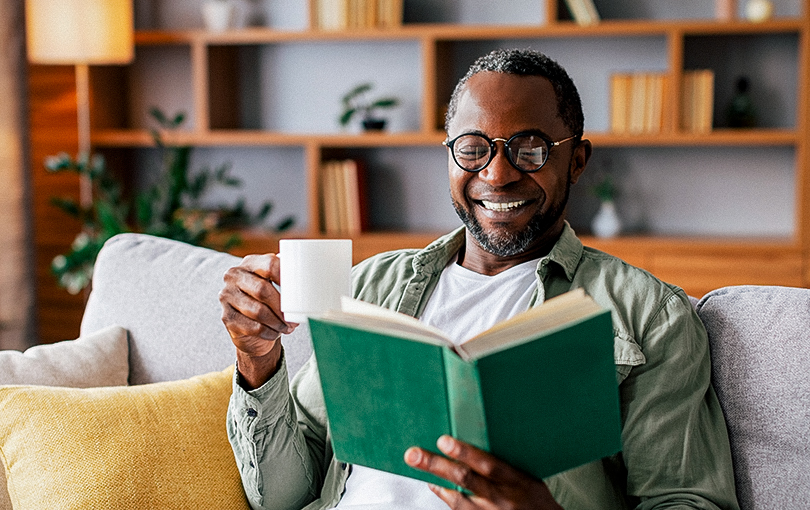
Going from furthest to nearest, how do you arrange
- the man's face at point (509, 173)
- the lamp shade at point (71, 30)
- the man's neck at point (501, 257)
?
the lamp shade at point (71, 30)
the man's neck at point (501, 257)
the man's face at point (509, 173)

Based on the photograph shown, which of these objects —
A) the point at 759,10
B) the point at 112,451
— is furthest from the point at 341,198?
the point at 112,451

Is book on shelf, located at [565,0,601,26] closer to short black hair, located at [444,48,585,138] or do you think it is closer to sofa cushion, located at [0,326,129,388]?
short black hair, located at [444,48,585,138]

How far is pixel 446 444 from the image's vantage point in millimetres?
937

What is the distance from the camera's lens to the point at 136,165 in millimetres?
3988

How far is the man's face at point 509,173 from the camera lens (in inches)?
54.6

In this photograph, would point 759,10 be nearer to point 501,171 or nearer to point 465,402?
point 501,171

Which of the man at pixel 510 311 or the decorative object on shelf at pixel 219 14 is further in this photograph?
the decorative object on shelf at pixel 219 14

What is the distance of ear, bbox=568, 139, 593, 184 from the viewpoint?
4.87ft

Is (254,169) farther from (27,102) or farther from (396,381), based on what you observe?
(396,381)

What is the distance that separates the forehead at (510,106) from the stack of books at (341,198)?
2.15m

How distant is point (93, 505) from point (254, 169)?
106 inches

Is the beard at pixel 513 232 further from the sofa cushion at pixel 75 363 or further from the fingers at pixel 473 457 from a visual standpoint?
the sofa cushion at pixel 75 363

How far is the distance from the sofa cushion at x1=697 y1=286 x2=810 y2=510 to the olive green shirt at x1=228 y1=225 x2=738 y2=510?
5 centimetres

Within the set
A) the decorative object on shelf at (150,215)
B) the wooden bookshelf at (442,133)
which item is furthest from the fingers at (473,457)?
the wooden bookshelf at (442,133)
